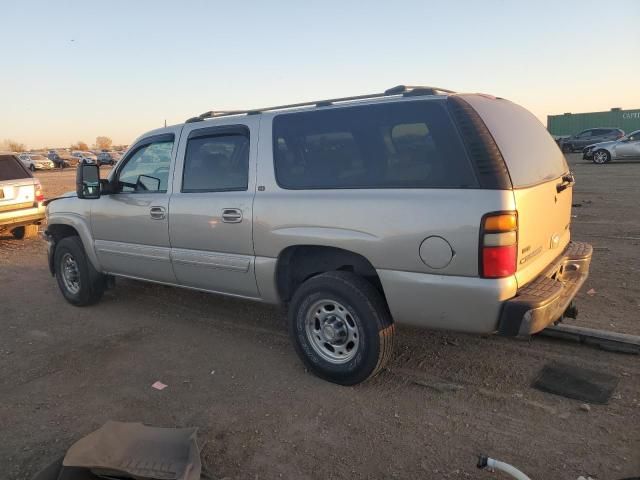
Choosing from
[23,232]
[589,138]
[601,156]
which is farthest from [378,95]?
[589,138]

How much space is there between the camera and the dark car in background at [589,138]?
28.5m

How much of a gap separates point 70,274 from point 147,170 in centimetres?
190

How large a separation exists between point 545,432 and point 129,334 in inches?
146

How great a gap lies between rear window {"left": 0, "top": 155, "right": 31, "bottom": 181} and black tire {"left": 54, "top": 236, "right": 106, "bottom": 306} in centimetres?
486

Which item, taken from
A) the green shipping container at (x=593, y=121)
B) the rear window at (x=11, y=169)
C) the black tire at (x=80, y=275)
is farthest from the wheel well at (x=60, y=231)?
the green shipping container at (x=593, y=121)

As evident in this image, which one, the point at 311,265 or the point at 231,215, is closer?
the point at 311,265

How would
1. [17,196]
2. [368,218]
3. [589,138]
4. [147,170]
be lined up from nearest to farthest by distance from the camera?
[368,218]
[147,170]
[17,196]
[589,138]

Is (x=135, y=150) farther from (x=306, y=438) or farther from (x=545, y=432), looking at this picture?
(x=545, y=432)

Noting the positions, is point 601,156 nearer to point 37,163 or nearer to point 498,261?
point 498,261

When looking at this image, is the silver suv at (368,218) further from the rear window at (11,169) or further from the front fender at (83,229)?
the rear window at (11,169)

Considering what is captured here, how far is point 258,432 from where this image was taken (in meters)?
3.12

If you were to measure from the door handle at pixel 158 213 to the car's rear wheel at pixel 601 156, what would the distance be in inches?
898

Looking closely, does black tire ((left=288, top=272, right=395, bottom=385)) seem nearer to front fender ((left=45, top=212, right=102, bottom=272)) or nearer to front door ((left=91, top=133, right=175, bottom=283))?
front door ((left=91, top=133, right=175, bottom=283))

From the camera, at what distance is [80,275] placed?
5641 millimetres
